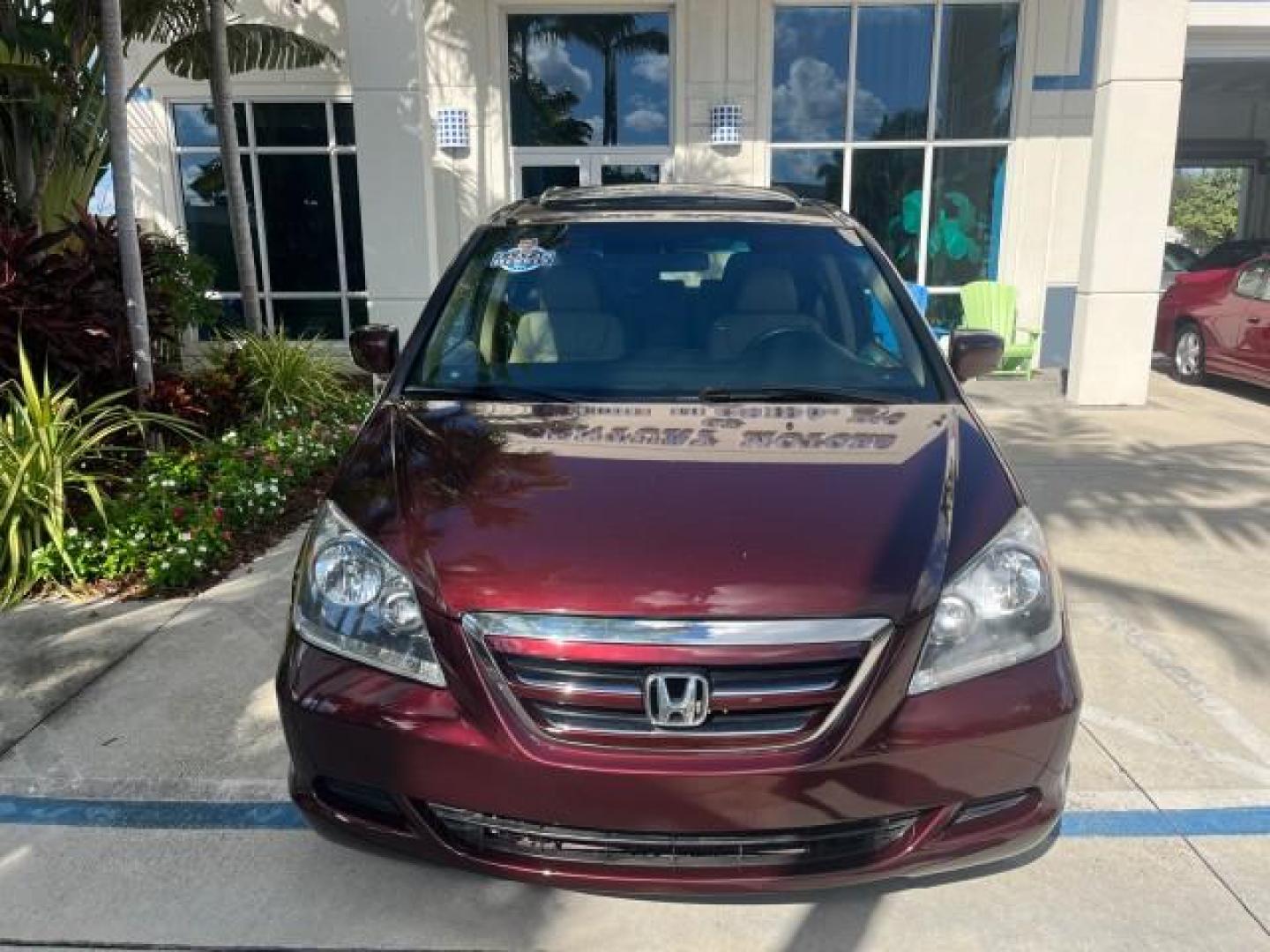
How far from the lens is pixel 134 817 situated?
2.97 meters

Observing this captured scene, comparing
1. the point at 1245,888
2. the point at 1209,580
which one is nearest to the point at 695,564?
the point at 1245,888

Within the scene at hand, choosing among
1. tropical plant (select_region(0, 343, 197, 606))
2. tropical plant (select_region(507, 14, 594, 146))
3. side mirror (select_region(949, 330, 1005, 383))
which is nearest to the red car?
tropical plant (select_region(507, 14, 594, 146))

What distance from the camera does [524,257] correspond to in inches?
144

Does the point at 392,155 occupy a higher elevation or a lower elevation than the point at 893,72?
lower

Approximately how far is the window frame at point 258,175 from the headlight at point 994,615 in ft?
32.8

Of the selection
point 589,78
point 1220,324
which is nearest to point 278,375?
point 589,78

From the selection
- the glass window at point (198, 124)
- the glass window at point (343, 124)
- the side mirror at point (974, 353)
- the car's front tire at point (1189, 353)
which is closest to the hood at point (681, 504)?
the side mirror at point (974, 353)

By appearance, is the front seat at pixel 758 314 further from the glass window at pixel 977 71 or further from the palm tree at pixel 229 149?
the glass window at pixel 977 71

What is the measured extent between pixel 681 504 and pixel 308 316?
11.0 meters

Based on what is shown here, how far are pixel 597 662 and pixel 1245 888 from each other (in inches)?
77.1

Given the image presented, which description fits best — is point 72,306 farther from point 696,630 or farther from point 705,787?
point 705,787

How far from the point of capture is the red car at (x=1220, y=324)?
1006 centimetres

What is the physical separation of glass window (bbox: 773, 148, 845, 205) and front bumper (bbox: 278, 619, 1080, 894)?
10.5 m

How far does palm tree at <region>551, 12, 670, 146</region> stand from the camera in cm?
1143
